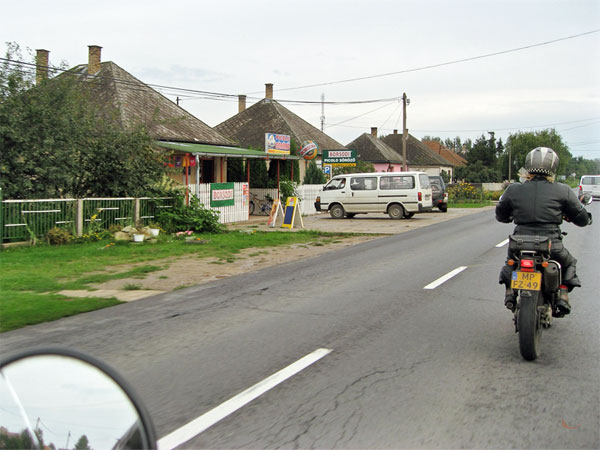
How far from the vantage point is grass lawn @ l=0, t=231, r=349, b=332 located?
7.74 meters

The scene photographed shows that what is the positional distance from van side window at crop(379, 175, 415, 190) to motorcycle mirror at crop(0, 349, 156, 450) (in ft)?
83.6

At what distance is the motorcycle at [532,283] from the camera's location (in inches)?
196

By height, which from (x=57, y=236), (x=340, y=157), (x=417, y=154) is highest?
(x=417, y=154)

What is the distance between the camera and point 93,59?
31.0m

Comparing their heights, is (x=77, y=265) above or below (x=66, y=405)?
below

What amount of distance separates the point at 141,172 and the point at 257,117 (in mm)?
31153

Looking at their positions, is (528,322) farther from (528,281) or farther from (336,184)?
(336,184)

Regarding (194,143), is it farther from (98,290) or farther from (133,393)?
(133,393)

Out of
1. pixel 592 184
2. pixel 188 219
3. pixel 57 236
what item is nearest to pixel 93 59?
pixel 188 219

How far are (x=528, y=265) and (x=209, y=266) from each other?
7.87 meters

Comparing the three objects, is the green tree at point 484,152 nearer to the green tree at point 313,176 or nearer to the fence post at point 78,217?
the green tree at point 313,176

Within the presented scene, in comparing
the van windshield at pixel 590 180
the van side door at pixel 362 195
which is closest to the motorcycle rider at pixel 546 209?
the van side door at pixel 362 195

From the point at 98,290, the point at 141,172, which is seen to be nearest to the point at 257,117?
the point at 141,172

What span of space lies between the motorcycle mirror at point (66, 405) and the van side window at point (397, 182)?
83.6 ft
